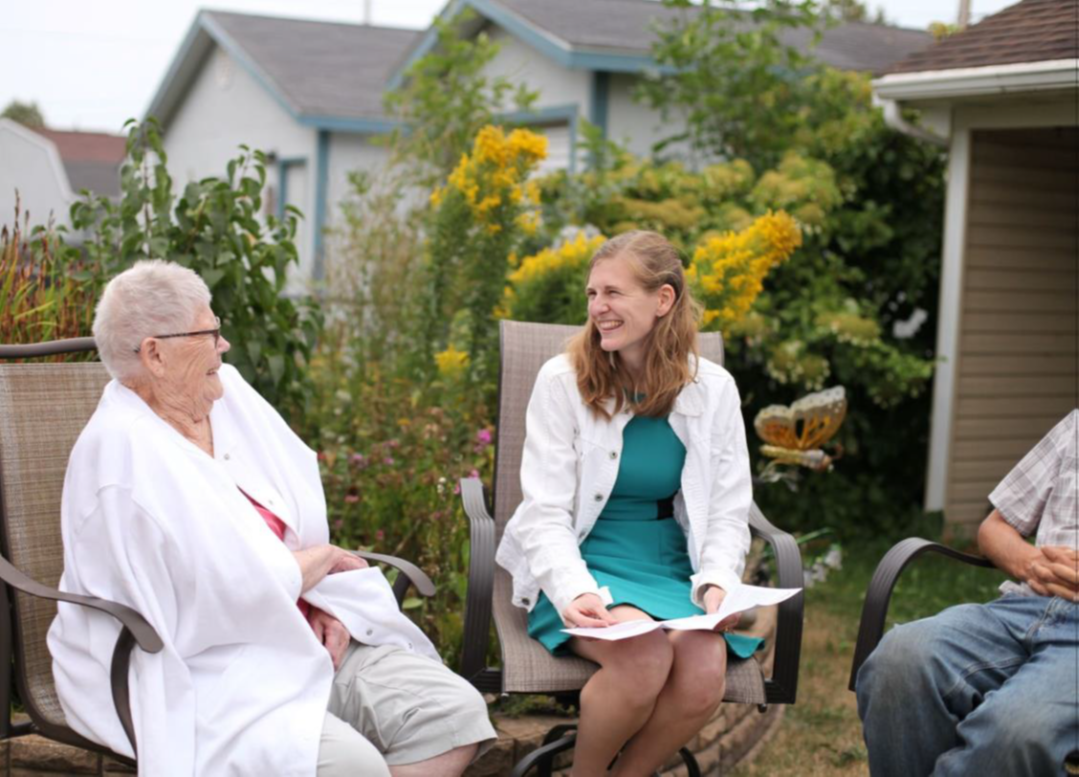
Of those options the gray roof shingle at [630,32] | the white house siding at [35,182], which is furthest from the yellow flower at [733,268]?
the white house siding at [35,182]

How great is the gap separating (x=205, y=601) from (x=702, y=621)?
103 cm

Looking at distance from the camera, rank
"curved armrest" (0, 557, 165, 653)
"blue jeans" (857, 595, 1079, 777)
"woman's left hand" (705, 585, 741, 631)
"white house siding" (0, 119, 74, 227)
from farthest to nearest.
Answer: "white house siding" (0, 119, 74, 227) < "woman's left hand" (705, 585, 741, 631) < "blue jeans" (857, 595, 1079, 777) < "curved armrest" (0, 557, 165, 653)

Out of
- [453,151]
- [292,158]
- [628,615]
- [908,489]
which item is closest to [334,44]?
[292,158]

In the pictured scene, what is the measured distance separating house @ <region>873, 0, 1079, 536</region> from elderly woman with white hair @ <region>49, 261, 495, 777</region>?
4.51 metres

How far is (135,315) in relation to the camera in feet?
8.51

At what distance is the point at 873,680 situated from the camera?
107 inches

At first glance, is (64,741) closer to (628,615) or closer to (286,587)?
(286,587)

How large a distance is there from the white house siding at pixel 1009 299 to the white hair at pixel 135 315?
4926mm

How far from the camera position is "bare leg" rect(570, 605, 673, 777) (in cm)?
272

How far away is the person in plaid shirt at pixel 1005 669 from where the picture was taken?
2434mm

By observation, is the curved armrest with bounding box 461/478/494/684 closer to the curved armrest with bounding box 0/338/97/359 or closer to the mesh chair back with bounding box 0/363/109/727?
the mesh chair back with bounding box 0/363/109/727

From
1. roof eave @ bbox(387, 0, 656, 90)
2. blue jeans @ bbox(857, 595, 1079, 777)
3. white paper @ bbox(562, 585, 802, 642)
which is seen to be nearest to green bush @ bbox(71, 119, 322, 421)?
white paper @ bbox(562, 585, 802, 642)

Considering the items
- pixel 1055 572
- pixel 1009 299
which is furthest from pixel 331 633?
pixel 1009 299

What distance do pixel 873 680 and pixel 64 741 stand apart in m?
1.68
